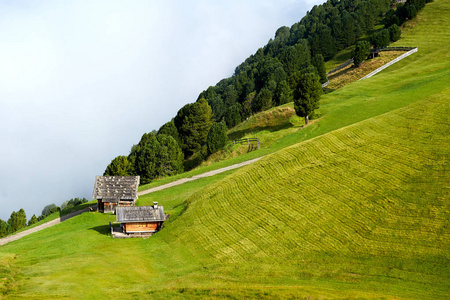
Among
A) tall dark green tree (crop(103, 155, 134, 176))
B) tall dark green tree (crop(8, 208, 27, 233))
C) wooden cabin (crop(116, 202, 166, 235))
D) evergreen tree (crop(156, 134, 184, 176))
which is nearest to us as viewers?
wooden cabin (crop(116, 202, 166, 235))

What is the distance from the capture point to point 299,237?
41.9 metres

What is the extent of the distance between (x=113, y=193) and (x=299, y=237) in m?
38.8

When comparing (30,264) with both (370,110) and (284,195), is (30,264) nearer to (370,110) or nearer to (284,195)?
(284,195)

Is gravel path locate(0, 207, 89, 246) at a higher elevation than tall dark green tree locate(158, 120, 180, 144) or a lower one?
lower

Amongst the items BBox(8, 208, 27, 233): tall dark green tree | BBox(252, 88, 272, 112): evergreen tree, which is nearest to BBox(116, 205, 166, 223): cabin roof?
BBox(8, 208, 27, 233): tall dark green tree

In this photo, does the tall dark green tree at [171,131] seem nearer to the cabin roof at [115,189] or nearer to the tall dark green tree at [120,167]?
the tall dark green tree at [120,167]

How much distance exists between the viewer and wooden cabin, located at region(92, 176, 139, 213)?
234 feet

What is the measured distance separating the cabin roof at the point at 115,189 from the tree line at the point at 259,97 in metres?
31.1

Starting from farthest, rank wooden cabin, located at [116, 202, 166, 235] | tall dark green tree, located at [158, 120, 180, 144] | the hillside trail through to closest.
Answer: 1. tall dark green tree, located at [158, 120, 180, 144]
2. the hillside trail
3. wooden cabin, located at [116, 202, 166, 235]

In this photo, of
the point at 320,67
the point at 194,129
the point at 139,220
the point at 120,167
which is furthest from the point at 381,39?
the point at 139,220

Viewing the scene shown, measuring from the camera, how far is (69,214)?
7906cm

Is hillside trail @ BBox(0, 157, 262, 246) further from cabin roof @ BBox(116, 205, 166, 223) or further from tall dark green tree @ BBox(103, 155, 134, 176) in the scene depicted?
tall dark green tree @ BBox(103, 155, 134, 176)

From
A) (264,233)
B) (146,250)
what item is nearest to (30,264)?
(146,250)

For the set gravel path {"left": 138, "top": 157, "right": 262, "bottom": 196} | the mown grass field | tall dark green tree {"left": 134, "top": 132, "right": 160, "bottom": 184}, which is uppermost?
tall dark green tree {"left": 134, "top": 132, "right": 160, "bottom": 184}
